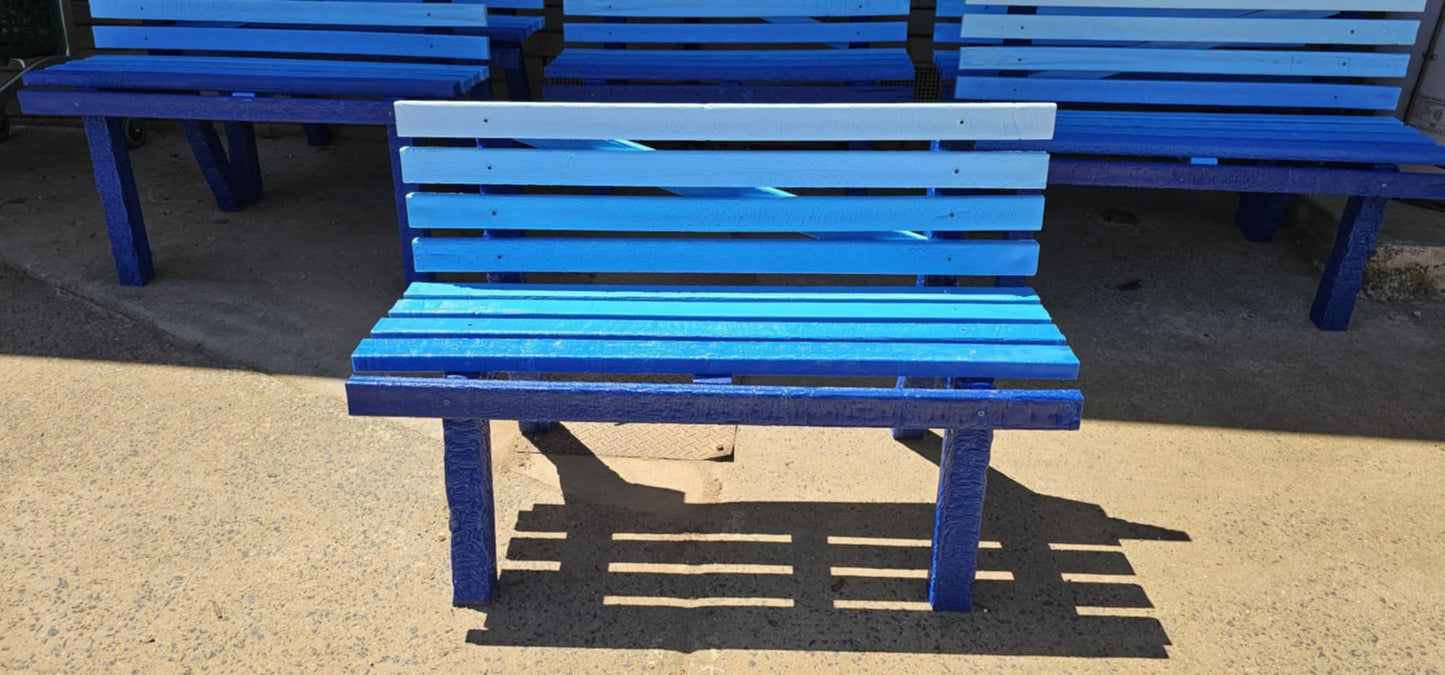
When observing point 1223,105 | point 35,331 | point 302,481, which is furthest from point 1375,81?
point 35,331

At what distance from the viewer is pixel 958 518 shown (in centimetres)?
266

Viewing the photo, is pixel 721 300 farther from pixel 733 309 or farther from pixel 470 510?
pixel 470 510

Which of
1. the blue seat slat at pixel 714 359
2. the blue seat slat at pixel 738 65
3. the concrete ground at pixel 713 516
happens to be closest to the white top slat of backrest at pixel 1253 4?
the blue seat slat at pixel 738 65

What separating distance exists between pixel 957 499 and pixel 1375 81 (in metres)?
3.90

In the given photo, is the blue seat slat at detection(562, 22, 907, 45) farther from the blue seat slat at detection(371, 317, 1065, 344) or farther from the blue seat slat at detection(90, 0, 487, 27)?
the blue seat slat at detection(371, 317, 1065, 344)

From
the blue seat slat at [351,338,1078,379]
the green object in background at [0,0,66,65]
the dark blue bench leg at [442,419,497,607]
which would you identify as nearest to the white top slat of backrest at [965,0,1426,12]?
the blue seat slat at [351,338,1078,379]

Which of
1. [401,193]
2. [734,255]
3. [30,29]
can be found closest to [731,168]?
[734,255]

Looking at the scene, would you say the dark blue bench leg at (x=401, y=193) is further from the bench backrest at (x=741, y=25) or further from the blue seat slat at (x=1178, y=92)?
the blue seat slat at (x=1178, y=92)

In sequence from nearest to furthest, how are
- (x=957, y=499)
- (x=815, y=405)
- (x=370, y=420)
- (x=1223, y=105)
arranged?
1. (x=815, y=405)
2. (x=957, y=499)
3. (x=370, y=420)
4. (x=1223, y=105)

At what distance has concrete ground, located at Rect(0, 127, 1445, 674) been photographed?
8.70 ft

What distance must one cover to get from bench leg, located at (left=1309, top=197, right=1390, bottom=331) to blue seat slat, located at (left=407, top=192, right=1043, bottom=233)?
Result: 1.83 meters

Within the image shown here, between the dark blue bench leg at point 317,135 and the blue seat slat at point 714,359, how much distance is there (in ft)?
12.8

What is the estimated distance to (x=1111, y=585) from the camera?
2873 mm

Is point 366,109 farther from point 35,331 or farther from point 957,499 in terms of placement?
point 957,499
